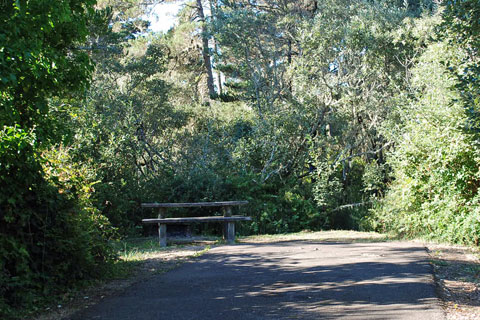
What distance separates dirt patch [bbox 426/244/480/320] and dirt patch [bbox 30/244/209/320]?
394 cm

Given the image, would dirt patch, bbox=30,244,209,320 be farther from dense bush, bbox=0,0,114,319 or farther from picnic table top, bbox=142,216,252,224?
picnic table top, bbox=142,216,252,224

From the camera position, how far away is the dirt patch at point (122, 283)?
208 inches

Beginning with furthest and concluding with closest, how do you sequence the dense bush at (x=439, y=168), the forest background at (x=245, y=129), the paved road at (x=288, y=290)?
the dense bush at (x=439, y=168) < the forest background at (x=245, y=129) < the paved road at (x=288, y=290)

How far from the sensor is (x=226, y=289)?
6.02m

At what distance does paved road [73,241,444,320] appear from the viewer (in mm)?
4852

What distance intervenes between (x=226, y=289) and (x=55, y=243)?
7.41 ft

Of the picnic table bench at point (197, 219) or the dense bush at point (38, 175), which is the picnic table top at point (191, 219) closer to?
the picnic table bench at point (197, 219)

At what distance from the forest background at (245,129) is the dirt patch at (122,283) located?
312 millimetres

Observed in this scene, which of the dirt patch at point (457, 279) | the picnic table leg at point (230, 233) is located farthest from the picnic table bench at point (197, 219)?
the dirt patch at point (457, 279)

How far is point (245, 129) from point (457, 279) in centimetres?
1278

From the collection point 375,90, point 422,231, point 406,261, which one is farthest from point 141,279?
point 375,90

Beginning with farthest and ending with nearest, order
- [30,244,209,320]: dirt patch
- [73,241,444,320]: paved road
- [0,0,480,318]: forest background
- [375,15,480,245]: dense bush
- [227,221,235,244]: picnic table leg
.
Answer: [227,221,235,244]: picnic table leg < [375,15,480,245]: dense bush < [0,0,480,318]: forest background < [30,244,209,320]: dirt patch < [73,241,444,320]: paved road

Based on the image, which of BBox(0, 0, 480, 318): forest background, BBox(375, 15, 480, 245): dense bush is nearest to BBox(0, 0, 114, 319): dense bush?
BBox(0, 0, 480, 318): forest background

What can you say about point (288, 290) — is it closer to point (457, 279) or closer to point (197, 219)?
point (457, 279)
